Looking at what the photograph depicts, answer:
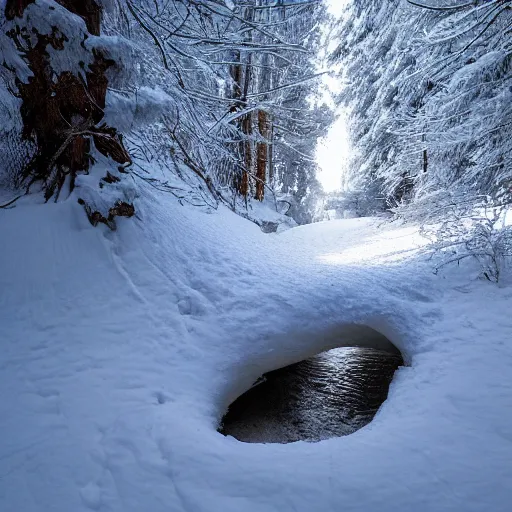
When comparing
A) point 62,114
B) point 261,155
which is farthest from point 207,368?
point 261,155

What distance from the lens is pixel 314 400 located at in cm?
421

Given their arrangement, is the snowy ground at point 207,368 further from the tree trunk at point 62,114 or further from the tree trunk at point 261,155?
the tree trunk at point 261,155

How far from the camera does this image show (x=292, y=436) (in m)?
3.54

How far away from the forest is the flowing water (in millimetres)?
33

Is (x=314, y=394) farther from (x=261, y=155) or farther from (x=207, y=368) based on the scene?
(x=261, y=155)

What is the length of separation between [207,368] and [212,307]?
903 millimetres

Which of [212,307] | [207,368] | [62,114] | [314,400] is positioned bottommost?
[314,400]

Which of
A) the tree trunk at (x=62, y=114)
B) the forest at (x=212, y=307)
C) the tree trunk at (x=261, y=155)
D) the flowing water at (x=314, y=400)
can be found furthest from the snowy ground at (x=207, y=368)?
the tree trunk at (x=261, y=155)

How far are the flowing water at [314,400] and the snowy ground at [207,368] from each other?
42 centimetres

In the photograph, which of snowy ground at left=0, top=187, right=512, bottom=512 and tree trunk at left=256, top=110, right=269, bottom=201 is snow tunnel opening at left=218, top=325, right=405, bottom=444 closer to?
snowy ground at left=0, top=187, right=512, bottom=512

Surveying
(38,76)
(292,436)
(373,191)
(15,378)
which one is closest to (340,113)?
(373,191)

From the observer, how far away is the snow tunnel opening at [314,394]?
143 inches

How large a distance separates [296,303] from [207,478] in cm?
250

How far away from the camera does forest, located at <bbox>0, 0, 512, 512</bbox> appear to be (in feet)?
7.21
